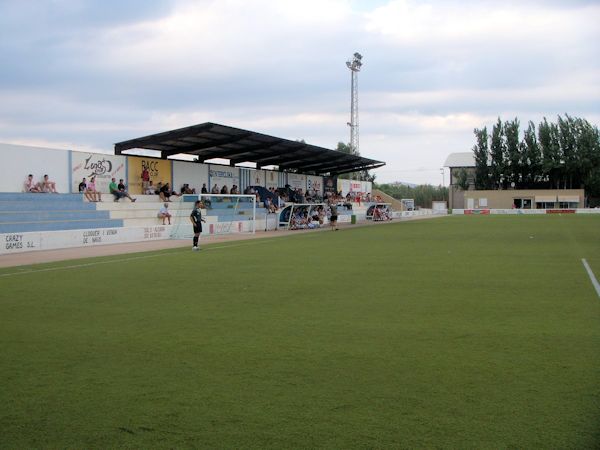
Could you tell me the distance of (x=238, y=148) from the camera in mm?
35969

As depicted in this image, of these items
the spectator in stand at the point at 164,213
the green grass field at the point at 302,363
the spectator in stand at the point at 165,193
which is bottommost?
the green grass field at the point at 302,363

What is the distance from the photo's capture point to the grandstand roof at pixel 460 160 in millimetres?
101688

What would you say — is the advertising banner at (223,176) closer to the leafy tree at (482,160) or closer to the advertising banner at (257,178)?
the advertising banner at (257,178)

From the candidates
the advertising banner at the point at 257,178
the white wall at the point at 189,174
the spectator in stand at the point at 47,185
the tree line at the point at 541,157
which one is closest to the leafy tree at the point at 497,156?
the tree line at the point at 541,157

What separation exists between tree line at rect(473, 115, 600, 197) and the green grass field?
81544 mm

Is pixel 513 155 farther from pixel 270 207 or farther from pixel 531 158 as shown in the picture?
pixel 270 207

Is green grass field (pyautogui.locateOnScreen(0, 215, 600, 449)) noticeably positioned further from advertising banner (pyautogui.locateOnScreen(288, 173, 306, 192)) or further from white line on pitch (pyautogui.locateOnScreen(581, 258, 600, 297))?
advertising banner (pyautogui.locateOnScreen(288, 173, 306, 192))

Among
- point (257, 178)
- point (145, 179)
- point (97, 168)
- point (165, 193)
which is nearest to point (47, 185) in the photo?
point (97, 168)

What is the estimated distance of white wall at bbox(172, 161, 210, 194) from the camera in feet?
114

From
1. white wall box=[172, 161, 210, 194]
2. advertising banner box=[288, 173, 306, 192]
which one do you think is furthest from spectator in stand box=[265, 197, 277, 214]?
advertising banner box=[288, 173, 306, 192]

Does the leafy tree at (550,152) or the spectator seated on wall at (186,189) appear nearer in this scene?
the spectator seated on wall at (186,189)

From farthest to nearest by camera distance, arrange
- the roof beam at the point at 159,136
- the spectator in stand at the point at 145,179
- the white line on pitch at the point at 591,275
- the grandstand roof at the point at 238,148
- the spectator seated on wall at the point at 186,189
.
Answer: the spectator seated on wall at the point at 186,189, the spectator in stand at the point at 145,179, the grandstand roof at the point at 238,148, the roof beam at the point at 159,136, the white line on pitch at the point at 591,275

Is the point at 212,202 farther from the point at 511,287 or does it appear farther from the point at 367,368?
the point at 367,368

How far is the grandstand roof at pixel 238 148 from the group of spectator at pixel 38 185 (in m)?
5.45
